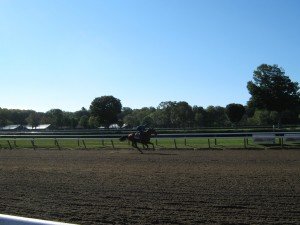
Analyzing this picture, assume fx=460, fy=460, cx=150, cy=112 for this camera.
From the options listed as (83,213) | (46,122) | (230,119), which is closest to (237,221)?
(83,213)

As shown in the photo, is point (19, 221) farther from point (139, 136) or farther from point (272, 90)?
point (272, 90)

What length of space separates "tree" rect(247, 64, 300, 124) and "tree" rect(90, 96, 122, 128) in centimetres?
4146

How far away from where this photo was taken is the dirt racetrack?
293 inches

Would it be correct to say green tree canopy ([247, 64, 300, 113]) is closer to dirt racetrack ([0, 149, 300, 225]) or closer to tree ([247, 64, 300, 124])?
tree ([247, 64, 300, 124])

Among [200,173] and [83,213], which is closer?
[83,213]

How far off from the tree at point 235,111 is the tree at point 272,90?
2309cm

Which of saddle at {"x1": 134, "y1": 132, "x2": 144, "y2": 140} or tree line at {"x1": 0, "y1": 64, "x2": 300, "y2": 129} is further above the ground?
tree line at {"x1": 0, "y1": 64, "x2": 300, "y2": 129}

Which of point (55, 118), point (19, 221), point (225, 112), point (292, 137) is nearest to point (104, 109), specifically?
point (225, 112)

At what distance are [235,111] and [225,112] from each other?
557 cm

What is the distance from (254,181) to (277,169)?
3.07m

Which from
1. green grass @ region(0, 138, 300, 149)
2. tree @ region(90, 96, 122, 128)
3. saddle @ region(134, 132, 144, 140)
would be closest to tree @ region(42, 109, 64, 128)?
tree @ region(90, 96, 122, 128)

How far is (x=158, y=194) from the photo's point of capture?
31.7 feet

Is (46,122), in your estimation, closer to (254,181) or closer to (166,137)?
(166,137)

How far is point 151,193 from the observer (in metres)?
9.80
